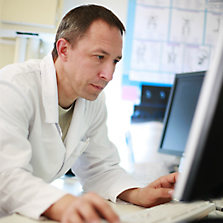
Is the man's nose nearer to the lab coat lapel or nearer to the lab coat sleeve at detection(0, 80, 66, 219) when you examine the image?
the lab coat lapel

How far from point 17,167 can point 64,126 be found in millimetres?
442

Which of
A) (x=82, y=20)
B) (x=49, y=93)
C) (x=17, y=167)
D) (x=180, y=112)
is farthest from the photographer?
(x=180, y=112)

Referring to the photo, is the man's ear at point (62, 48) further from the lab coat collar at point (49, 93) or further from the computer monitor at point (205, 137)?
the computer monitor at point (205, 137)

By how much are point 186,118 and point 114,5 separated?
1.03 meters

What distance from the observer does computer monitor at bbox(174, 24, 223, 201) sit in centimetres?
40

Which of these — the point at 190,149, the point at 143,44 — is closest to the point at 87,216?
the point at 190,149

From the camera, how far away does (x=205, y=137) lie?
0.40 meters

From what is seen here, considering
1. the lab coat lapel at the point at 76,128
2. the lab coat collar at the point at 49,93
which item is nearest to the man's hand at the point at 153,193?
the lab coat lapel at the point at 76,128

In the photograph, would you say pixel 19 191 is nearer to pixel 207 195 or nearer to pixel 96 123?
pixel 207 195

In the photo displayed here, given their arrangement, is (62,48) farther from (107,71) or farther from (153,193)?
(153,193)

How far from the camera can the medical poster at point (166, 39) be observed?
77.6 inches

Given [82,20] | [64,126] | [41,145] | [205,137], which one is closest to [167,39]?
[82,20]

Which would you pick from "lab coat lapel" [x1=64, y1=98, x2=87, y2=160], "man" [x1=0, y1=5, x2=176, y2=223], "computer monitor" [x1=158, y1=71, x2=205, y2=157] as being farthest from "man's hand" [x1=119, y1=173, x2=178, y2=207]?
"computer monitor" [x1=158, y1=71, x2=205, y2=157]

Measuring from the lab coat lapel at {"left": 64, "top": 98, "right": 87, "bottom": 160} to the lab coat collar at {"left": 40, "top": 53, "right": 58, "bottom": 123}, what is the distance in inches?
4.4
